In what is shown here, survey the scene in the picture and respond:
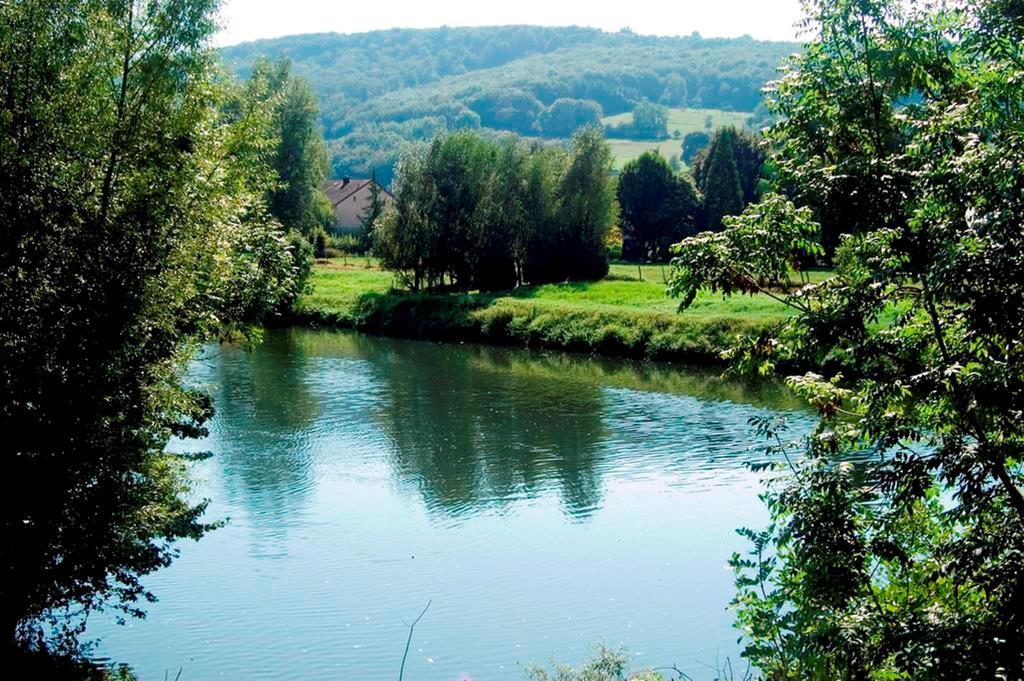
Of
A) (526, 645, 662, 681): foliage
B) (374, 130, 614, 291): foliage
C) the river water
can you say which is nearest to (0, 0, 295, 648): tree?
Answer: the river water

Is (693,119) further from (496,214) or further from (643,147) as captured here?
(496,214)

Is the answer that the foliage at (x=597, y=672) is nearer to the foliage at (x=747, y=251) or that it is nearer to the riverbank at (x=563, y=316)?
the foliage at (x=747, y=251)

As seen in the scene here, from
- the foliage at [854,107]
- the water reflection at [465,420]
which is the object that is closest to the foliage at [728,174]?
A: the water reflection at [465,420]

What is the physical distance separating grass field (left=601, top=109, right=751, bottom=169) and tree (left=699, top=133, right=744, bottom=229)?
66.0 m

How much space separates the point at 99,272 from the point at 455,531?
359 inches

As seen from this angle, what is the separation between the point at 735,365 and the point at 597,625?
657 cm

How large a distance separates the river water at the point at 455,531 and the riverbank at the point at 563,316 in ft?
15.7

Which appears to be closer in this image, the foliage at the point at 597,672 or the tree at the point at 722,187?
the foliage at the point at 597,672

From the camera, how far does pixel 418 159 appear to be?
49219 millimetres

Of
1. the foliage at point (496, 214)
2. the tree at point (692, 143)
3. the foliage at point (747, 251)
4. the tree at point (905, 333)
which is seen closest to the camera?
the tree at point (905, 333)

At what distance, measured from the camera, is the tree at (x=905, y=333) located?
226 inches

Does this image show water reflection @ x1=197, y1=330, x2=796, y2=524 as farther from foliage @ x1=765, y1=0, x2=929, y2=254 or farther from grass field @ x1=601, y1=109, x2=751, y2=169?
grass field @ x1=601, y1=109, x2=751, y2=169

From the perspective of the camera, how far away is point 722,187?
2431 inches

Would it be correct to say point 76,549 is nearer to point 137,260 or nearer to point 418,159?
point 137,260
